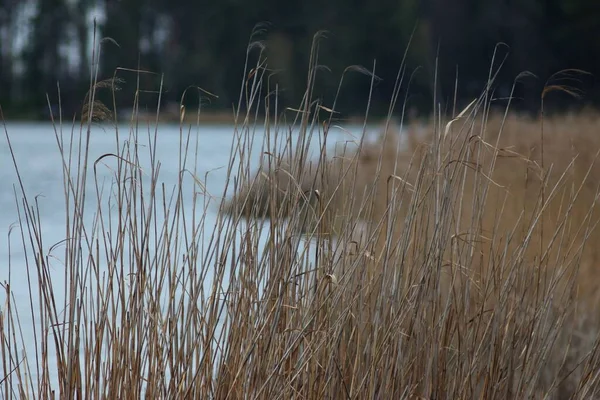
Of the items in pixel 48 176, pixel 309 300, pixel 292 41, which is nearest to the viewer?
pixel 309 300

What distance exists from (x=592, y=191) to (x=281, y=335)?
3858mm

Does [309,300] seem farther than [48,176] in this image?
No

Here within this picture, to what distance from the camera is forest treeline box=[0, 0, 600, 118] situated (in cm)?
2402

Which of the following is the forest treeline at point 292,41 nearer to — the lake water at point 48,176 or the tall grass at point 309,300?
the lake water at point 48,176

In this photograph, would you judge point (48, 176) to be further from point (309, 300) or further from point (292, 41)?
point (292, 41)

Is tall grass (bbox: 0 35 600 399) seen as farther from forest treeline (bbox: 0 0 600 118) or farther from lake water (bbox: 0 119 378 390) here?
forest treeline (bbox: 0 0 600 118)

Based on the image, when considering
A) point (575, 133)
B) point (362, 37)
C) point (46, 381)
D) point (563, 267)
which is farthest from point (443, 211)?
point (362, 37)

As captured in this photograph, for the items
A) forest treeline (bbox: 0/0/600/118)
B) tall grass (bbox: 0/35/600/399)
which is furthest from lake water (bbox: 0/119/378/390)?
forest treeline (bbox: 0/0/600/118)

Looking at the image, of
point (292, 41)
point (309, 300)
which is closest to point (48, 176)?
point (309, 300)

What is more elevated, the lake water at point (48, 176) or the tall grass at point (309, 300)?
the tall grass at point (309, 300)

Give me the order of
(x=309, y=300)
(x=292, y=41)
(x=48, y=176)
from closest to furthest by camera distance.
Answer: (x=309, y=300)
(x=48, y=176)
(x=292, y=41)

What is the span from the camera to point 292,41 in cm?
3250

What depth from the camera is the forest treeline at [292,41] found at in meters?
24.0

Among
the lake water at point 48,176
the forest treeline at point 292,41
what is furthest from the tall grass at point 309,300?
the forest treeline at point 292,41
